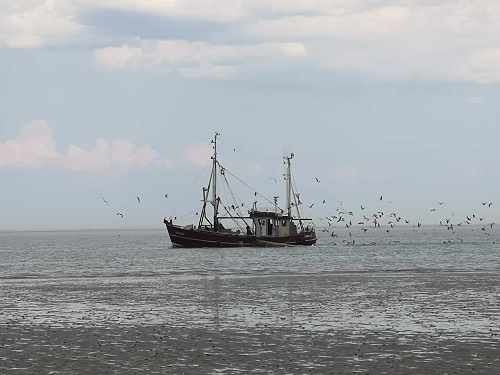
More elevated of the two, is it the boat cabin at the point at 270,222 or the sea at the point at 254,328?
the boat cabin at the point at 270,222

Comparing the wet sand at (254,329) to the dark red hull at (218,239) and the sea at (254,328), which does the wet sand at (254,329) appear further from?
the dark red hull at (218,239)

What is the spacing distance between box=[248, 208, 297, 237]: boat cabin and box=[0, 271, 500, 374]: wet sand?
225 ft

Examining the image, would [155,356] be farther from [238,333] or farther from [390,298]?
[390,298]

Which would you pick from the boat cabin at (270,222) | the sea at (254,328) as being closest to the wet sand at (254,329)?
the sea at (254,328)

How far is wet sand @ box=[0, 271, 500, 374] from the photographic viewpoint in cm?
1875

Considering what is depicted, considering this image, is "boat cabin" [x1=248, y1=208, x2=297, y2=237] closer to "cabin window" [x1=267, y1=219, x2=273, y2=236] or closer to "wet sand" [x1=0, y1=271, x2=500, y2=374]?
"cabin window" [x1=267, y1=219, x2=273, y2=236]

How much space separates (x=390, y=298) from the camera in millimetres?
34312

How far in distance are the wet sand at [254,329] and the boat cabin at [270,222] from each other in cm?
6854

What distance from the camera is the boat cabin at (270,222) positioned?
111 metres

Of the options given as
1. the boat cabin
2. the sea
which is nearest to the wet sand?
the sea

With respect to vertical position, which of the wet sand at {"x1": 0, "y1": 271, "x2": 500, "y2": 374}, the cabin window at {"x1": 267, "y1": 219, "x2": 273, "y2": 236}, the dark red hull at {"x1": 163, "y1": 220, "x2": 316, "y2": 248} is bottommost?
the wet sand at {"x1": 0, "y1": 271, "x2": 500, "y2": 374}

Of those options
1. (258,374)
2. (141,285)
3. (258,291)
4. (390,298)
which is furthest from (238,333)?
(141,285)

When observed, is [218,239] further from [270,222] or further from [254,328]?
[254,328]

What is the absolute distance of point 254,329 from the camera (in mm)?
24672
